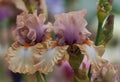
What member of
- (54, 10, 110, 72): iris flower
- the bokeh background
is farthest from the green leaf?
the bokeh background

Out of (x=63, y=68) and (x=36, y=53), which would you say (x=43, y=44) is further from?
(x=63, y=68)

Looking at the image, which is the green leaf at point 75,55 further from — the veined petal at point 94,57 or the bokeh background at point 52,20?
the bokeh background at point 52,20

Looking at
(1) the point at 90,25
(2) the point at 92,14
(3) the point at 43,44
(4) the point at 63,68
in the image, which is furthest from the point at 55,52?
(2) the point at 92,14

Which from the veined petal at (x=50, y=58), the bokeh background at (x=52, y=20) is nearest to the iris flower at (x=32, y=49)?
the veined petal at (x=50, y=58)

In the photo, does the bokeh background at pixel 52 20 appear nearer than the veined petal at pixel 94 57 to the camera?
No

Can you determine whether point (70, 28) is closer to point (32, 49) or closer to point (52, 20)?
point (32, 49)
